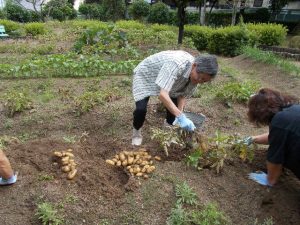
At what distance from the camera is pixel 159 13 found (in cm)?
2323

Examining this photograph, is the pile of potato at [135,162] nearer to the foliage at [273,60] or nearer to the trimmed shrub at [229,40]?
the foliage at [273,60]

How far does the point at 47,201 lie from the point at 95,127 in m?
2.39

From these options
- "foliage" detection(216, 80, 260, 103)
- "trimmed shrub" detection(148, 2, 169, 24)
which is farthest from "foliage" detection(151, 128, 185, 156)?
"trimmed shrub" detection(148, 2, 169, 24)

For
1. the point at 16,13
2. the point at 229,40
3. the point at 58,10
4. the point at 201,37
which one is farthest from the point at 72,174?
Answer: the point at 58,10

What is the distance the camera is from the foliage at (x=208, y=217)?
2.93 metres

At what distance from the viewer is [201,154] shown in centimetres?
360

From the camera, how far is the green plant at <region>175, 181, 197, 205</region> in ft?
10.2

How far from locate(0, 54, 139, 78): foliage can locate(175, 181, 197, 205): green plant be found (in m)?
4.71

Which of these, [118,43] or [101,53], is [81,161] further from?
[118,43]

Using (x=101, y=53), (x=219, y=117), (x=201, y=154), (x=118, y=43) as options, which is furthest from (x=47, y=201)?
(x=118, y=43)

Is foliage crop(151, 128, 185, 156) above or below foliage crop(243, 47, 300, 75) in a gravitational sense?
above

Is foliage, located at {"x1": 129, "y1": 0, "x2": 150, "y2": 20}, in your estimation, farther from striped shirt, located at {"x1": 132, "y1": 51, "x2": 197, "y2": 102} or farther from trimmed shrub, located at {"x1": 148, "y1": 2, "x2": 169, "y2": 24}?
striped shirt, located at {"x1": 132, "y1": 51, "x2": 197, "y2": 102}

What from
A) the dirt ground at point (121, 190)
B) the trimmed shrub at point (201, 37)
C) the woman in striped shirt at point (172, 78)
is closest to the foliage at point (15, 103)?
the dirt ground at point (121, 190)

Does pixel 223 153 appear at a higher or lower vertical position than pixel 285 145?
lower
